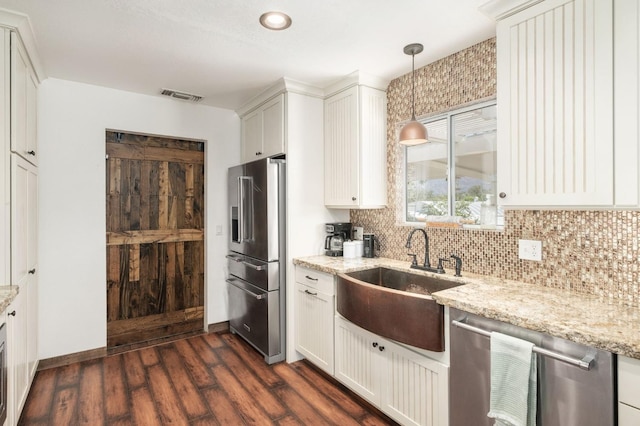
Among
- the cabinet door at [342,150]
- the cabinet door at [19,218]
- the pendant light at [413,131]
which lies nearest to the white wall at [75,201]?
the cabinet door at [19,218]

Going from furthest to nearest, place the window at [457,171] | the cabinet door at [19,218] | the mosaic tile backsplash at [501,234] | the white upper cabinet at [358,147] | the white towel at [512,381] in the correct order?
the white upper cabinet at [358,147]
the window at [457,171]
the cabinet door at [19,218]
the mosaic tile backsplash at [501,234]
the white towel at [512,381]

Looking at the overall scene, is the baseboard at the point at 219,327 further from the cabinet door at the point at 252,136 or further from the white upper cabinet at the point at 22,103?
the white upper cabinet at the point at 22,103

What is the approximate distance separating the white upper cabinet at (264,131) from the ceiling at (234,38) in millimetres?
284

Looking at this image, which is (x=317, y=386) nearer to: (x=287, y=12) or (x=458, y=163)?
(x=458, y=163)

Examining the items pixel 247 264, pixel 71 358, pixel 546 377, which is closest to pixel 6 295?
pixel 71 358

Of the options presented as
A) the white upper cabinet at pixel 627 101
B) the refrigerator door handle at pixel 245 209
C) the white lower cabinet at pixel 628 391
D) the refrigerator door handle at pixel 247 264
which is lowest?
the white lower cabinet at pixel 628 391

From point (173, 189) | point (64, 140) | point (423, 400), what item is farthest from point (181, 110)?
point (423, 400)

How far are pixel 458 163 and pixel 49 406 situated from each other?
133 inches

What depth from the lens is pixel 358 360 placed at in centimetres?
233

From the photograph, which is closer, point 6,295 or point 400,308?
point 6,295

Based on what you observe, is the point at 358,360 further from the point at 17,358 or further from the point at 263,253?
the point at 17,358

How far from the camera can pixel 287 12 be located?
1940mm

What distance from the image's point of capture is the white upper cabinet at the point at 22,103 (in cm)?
197

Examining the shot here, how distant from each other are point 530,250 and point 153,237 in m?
3.30
